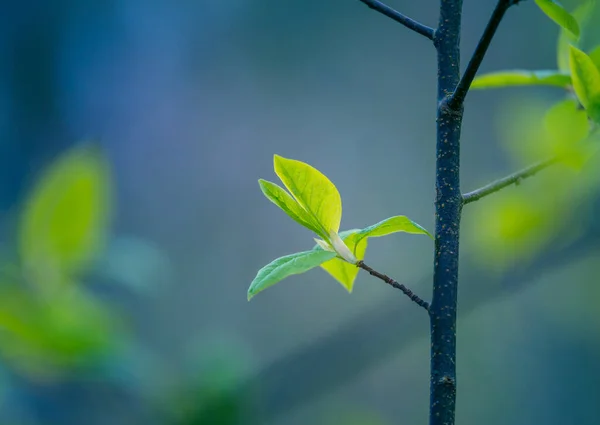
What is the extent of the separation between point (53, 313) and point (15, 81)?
156 cm

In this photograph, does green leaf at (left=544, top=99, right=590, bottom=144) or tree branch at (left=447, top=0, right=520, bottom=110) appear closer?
tree branch at (left=447, top=0, right=520, bottom=110)

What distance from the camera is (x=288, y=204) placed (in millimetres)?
Answer: 282

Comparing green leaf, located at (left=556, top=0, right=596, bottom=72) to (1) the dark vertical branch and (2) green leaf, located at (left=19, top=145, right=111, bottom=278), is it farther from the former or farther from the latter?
(2) green leaf, located at (left=19, top=145, right=111, bottom=278)

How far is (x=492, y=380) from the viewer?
1770 mm

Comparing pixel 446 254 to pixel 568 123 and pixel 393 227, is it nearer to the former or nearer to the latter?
pixel 393 227

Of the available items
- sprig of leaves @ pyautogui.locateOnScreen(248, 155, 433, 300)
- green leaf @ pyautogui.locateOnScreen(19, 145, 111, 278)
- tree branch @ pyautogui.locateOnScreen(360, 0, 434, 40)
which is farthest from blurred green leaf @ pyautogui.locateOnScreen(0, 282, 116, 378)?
tree branch @ pyautogui.locateOnScreen(360, 0, 434, 40)

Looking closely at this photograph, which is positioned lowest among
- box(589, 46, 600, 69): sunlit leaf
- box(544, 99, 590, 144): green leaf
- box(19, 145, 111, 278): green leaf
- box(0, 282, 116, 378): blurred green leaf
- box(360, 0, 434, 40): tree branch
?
box(0, 282, 116, 378): blurred green leaf

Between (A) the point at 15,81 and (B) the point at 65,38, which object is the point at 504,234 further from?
(B) the point at 65,38

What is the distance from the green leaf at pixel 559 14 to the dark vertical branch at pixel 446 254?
0.15ft

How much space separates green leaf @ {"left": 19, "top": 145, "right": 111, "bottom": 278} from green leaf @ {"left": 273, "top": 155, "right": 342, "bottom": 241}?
0.42ft

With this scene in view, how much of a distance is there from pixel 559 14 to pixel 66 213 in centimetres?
30

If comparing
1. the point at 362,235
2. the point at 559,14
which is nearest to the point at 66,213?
the point at 362,235

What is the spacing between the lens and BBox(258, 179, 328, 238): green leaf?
0.92 feet

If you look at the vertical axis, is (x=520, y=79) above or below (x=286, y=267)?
above
